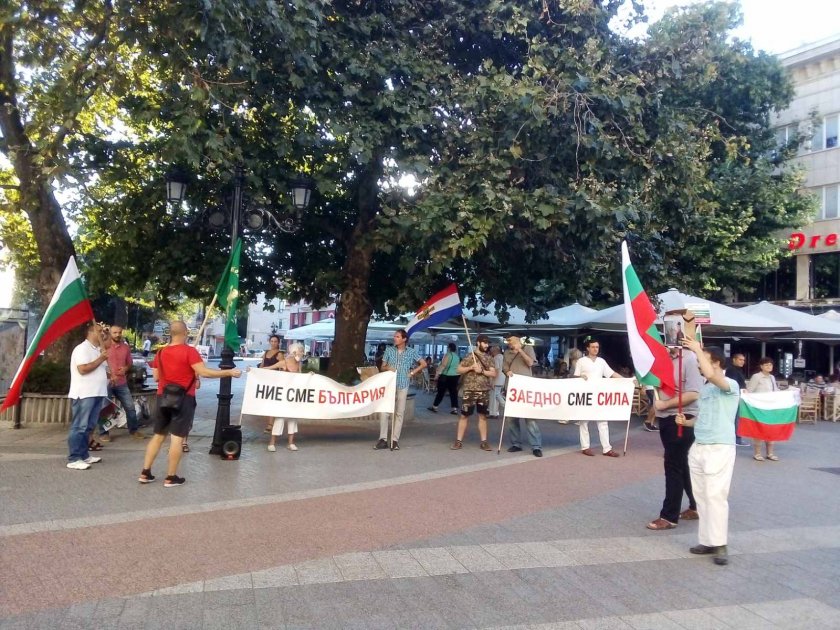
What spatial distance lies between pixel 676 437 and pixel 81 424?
669cm

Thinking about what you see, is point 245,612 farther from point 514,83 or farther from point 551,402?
A: point 514,83

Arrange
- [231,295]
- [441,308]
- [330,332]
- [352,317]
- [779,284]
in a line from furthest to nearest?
1. [779,284]
2. [330,332]
3. [352,317]
4. [441,308]
5. [231,295]

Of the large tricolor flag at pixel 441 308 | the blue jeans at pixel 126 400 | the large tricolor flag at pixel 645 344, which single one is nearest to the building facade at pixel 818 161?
the large tricolor flag at pixel 441 308

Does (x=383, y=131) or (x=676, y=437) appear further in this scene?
(x=383, y=131)

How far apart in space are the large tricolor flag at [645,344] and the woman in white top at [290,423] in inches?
218

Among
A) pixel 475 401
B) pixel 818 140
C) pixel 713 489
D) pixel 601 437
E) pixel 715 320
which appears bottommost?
pixel 601 437

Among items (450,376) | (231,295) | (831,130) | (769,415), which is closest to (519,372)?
(769,415)

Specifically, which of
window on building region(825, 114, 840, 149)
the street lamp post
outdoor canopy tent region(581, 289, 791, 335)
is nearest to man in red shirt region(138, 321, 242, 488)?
the street lamp post

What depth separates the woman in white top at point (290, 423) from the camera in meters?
10.8

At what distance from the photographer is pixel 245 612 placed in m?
4.48

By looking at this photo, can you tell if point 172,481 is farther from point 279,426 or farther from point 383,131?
point 383,131

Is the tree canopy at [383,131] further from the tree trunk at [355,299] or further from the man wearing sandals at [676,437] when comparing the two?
the man wearing sandals at [676,437]

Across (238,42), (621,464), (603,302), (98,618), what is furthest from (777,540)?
(603,302)

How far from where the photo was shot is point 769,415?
1110 cm
